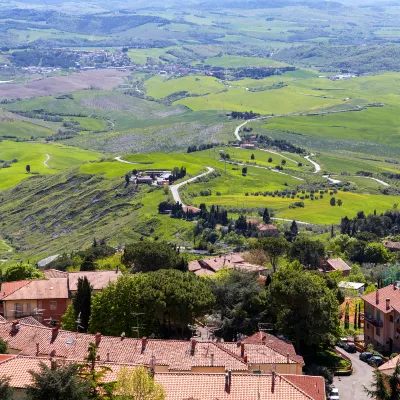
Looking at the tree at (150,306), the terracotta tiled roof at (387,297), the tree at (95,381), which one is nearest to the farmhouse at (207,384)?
the tree at (95,381)

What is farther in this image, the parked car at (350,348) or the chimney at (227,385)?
the parked car at (350,348)

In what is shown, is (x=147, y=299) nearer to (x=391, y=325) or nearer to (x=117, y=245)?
(x=391, y=325)

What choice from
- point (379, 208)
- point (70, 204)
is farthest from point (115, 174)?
point (379, 208)

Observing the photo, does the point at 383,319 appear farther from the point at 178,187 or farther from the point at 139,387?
the point at 178,187

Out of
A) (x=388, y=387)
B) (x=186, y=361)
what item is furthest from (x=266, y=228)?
(x=388, y=387)

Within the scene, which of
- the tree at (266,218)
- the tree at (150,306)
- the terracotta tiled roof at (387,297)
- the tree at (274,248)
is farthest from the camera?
the tree at (266,218)

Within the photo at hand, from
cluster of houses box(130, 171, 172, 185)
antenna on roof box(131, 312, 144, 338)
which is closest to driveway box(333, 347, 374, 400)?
antenna on roof box(131, 312, 144, 338)

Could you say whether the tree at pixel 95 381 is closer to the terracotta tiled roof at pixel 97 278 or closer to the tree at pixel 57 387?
the tree at pixel 57 387
